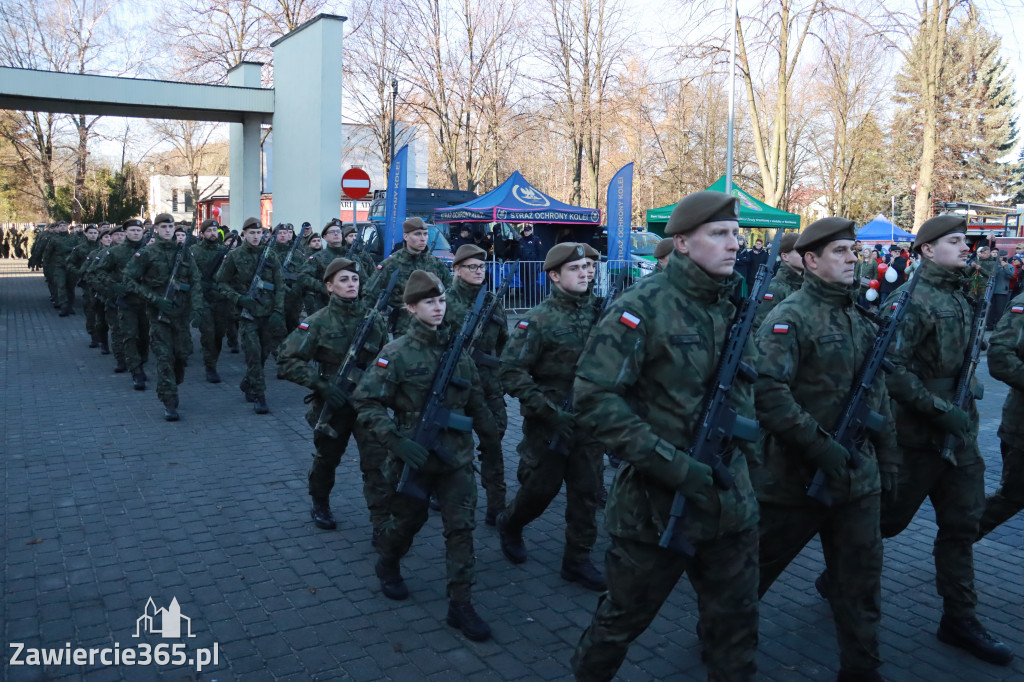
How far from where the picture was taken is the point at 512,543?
5.88 meters

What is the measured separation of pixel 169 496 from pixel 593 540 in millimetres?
3683

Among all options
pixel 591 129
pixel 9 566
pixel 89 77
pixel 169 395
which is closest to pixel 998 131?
pixel 591 129

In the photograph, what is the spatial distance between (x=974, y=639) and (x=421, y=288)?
345 centimetres

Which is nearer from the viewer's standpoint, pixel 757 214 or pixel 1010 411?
pixel 1010 411

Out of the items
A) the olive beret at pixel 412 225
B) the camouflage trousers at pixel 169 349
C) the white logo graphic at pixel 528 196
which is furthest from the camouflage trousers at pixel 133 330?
the white logo graphic at pixel 528 196

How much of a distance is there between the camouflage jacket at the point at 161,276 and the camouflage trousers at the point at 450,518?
6.63 meters

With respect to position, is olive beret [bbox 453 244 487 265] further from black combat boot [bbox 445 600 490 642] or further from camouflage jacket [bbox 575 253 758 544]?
camouflage jacket [bbox 575 253 758 544]

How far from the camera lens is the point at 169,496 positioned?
7164 millimetres

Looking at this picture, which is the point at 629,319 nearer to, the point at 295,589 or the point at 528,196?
the point at 295,589

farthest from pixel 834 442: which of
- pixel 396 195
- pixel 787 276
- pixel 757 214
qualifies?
pixel 757 214

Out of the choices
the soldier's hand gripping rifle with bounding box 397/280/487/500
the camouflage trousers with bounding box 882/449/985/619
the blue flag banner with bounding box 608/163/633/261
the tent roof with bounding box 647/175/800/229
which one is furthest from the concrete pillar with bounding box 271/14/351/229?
the camouflage trousers with bounding box 882/449/985/619

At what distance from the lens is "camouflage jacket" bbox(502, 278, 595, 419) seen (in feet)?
18.6

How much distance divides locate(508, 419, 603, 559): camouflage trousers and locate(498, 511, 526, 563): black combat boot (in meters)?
0.36

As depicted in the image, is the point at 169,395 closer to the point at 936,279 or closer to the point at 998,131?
the point at 936,279
